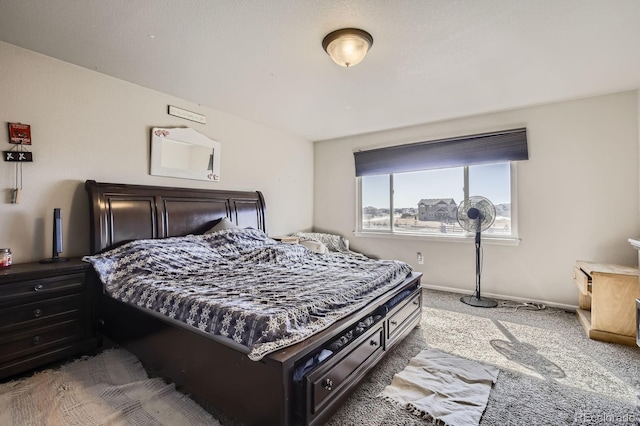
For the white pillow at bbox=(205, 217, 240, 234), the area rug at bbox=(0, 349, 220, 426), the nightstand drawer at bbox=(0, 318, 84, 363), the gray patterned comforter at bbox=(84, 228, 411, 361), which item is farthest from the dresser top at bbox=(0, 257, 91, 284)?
the white pillow at bbox=(205, 217, 240, 234)

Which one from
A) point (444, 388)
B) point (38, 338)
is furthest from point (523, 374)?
point (38, 338)

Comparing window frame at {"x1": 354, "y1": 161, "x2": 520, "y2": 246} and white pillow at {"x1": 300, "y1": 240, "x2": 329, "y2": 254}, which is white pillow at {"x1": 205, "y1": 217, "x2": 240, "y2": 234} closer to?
white pillow at {"x1": 300, "y1": 240, "x2": 329, "y2": 254}

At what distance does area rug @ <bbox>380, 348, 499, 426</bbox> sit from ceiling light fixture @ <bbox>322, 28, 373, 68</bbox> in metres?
2.19

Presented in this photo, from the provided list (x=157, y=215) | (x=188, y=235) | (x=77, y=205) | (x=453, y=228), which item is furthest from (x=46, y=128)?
(x=453, y=228)

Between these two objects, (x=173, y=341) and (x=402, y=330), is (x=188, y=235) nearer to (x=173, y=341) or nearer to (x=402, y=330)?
(x=173, y=341)

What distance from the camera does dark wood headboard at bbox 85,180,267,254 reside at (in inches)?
96.7

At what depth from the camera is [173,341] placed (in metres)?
1.69

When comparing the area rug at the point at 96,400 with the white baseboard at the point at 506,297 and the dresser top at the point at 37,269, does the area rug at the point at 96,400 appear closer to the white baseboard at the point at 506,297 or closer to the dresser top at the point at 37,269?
the dresser top at the point at 37,269

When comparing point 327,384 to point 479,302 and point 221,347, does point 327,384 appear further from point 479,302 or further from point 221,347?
point 479,302

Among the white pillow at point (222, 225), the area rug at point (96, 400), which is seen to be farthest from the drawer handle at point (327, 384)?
the white pillow at point (222, 225)

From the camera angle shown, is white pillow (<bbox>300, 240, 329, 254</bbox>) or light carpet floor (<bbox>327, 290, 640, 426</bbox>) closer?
light carpet floor (<bbox>327, 290, 640, 426</bbox>)

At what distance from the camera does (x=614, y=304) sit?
8.00ft

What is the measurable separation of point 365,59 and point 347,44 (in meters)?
0.42

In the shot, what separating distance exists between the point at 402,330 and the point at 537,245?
229cm
